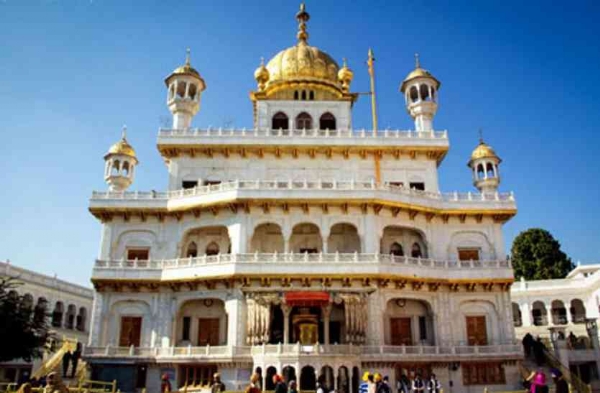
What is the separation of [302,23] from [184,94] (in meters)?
13.1

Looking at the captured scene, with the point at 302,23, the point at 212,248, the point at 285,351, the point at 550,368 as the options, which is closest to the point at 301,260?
the point at 285,351

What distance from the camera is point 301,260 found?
29.7 m

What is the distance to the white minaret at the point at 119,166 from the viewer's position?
115 feet

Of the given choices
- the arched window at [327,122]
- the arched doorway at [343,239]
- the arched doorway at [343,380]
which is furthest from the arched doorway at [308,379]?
the arched window at [327,122]

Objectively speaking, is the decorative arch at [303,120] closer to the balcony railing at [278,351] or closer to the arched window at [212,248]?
the arched window at [212,248]

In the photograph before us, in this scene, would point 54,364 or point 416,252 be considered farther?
point 416,252

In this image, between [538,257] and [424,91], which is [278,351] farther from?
[538,257]

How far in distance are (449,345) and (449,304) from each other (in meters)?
2.37

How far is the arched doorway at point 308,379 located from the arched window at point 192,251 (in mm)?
9825

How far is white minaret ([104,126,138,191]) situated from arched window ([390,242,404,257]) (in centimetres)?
1686

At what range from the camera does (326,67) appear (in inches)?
1588

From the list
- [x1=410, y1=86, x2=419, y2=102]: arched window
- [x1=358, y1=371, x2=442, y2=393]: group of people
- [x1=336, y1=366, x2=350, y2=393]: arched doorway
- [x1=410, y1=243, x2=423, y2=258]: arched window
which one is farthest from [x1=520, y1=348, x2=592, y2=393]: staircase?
[x1=410, y1=86, x2=419, y2=102]: arched window

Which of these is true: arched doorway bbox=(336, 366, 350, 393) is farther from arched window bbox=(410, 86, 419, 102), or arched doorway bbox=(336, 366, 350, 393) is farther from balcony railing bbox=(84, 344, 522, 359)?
arched window bbox=(410, 86, 419, 102)

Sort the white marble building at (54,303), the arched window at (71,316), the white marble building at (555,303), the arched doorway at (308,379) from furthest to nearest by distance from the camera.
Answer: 1. the arched window at (71,316)
2. the white marble building at (555,303)
3. the white marble building at (54,303)
4. the arched doorway at (308,379)
